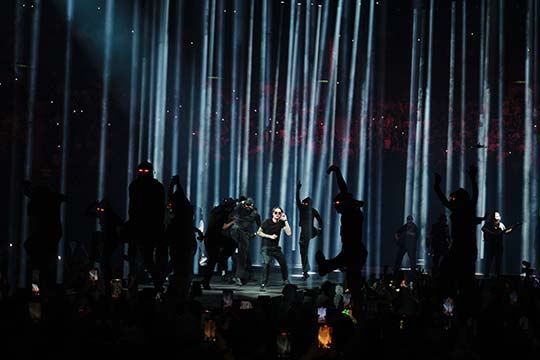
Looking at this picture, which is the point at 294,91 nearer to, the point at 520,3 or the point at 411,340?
the point at 520,3

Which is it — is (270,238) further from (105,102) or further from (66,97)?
(105,102)

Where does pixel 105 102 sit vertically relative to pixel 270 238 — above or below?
above

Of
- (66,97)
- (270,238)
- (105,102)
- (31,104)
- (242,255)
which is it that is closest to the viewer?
(270,238)

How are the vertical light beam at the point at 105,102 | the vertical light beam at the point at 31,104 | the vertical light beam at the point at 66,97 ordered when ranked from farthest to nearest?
the vertical light beam at the point at 105,102 < the vertical light beam at the point at 66,97 < the vertical light beam at the point at 31,104

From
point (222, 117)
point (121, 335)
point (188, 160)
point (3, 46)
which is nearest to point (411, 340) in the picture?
point (121, 335)

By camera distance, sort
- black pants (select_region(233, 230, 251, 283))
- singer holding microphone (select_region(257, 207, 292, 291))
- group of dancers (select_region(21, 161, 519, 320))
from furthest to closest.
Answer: black pants (select_region(233, 230, 251, 283))
singer holding microphone (select_region(257, 207, 292, 291))
group of dancers (select_region(21, 161, 519, 320))

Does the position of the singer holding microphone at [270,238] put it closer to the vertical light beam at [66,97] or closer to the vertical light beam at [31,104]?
the vertical light beam at [31,104]

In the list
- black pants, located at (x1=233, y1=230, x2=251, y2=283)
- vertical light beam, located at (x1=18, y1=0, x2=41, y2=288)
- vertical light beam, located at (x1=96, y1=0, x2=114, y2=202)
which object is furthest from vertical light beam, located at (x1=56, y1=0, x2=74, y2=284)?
black pants, located at (x1=233, y1=230, x2=251, y2=283)

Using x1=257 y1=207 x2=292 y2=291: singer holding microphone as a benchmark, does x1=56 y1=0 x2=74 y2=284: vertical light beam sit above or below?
above

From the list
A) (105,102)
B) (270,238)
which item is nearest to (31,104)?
(105,102)

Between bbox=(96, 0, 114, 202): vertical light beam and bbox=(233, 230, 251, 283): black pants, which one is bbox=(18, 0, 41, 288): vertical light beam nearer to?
bbox=(96, 0, 114, 202): vertical light beam

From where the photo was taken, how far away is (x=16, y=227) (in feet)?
101

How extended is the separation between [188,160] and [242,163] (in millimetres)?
2465

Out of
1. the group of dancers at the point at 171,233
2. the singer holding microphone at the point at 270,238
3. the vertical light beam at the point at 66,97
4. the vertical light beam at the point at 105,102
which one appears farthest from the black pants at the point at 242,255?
the vertical light beam at the point at 66,97
